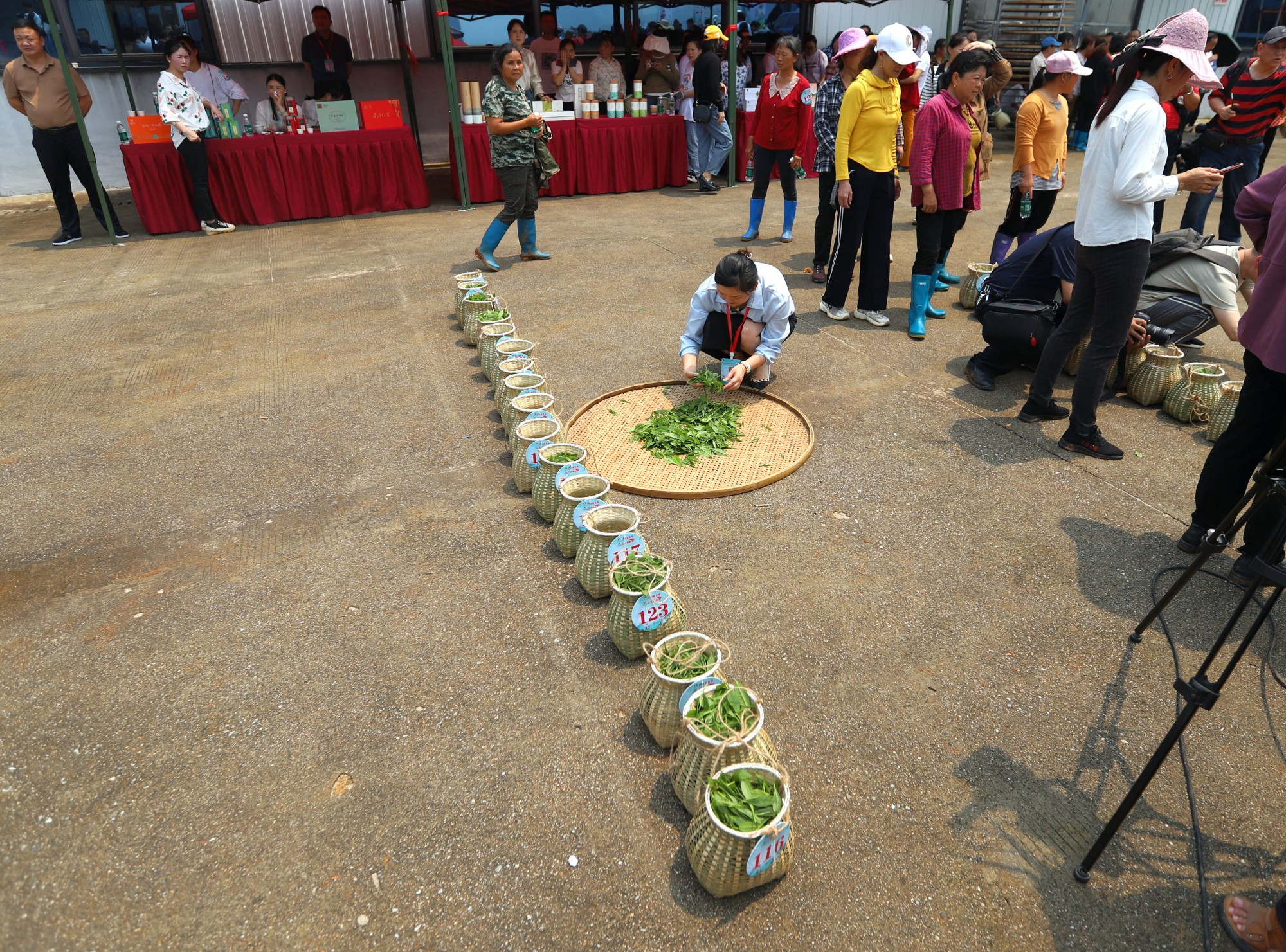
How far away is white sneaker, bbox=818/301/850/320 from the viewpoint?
232 inches

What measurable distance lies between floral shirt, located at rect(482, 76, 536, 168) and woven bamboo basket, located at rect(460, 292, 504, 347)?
5.96ft

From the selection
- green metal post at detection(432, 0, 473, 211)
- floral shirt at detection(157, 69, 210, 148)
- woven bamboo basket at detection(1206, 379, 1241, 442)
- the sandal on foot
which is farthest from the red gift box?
the sandal on foot

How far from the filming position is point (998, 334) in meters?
4.62

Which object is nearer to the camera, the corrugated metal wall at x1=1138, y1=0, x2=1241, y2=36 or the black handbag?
the black handbag

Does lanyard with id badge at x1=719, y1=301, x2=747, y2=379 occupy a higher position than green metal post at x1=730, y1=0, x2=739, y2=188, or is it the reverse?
green metal post at x1=730, y1=0, x2=739, y2=188

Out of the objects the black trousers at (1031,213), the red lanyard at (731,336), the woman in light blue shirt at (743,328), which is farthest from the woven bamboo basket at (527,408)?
the black trousers at (1031,213)

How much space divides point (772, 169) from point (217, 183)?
6335mm

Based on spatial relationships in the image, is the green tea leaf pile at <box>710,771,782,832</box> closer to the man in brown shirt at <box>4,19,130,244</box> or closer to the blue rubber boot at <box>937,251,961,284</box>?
the blue rubber boot at <box>937,251,961,284</box>

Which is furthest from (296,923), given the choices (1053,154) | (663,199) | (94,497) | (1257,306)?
(663,199)

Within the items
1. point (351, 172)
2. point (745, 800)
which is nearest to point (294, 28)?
point (351, 172)

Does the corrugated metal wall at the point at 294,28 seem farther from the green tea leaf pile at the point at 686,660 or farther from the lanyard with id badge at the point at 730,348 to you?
the green tea leaf pile at the point at 686,660

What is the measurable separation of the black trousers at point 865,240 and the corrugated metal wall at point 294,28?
9802 millimetres

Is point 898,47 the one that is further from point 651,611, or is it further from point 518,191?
point 651,611

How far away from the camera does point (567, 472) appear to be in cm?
335
